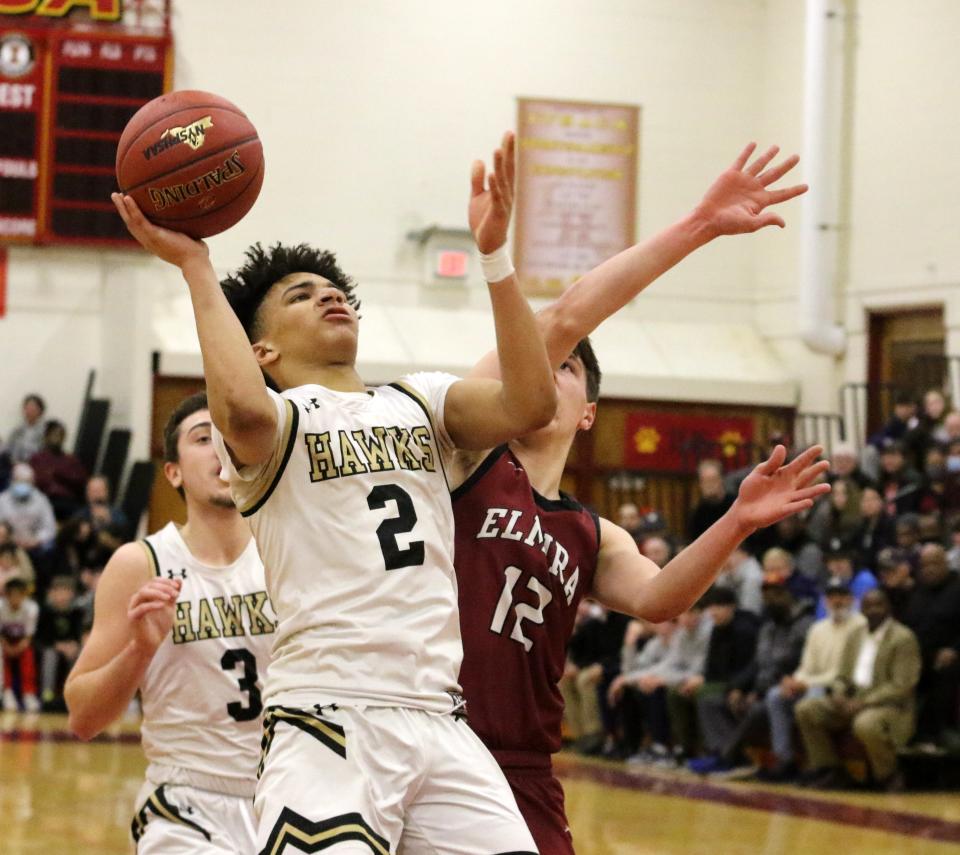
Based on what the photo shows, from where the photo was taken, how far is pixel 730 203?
3.89 meters

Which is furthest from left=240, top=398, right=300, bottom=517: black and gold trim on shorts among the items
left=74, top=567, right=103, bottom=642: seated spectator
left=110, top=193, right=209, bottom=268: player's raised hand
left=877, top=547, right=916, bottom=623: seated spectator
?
left=74, top=567, right=103, bottom=642: seated spectator

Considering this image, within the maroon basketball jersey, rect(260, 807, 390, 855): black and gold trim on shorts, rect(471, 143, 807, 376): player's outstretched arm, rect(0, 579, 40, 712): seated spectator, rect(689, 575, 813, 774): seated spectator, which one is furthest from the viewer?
rect(0, 579, 40, 712): seated spectator

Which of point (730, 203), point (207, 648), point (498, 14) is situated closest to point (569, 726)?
point (498, 14)

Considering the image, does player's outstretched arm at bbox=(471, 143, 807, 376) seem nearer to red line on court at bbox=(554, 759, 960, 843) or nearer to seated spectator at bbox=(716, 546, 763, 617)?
red line on court at bbox=(554, 759, 960, 843)

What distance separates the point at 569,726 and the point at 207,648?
382 inches

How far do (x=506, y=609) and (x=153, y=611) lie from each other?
2.98ft

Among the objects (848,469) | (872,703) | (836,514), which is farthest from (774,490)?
(848,469)

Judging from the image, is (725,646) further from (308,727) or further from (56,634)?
(308,727)

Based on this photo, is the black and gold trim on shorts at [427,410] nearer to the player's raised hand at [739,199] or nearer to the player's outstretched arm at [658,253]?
the player's outstretched arm at [658,253]

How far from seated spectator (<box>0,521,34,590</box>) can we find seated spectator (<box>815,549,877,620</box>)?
23.3 feet

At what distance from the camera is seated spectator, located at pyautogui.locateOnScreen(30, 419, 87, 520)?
53.5 feet

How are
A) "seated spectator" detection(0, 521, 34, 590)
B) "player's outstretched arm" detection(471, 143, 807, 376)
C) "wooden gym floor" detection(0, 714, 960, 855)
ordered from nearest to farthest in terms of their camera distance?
"player's outstretched arm" detection(471, 143, 807, 376), "wooden gym floor" detection(0, 714, 960, 855), "seated spectator" detection(0, 521, 34, 590)

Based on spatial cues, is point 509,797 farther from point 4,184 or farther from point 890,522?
point 4,184

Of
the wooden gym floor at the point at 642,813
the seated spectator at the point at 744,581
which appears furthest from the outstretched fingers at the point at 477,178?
the seated spectator at the point at 744,581
